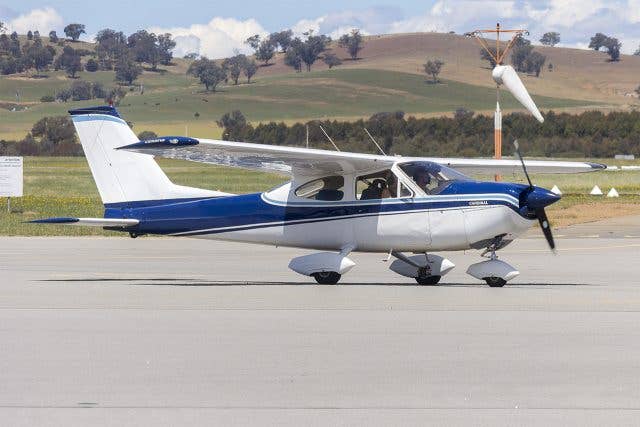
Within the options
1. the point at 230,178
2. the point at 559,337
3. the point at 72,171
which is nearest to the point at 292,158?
the point at 559,337

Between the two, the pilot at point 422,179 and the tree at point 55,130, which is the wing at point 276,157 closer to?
the pilot at point 422,179

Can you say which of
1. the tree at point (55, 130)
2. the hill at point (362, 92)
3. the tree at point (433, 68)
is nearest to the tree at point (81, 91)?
the hill at point (362, 92)

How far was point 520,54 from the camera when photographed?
185750mm

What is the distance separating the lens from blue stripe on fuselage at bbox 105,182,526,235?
59.6 feet

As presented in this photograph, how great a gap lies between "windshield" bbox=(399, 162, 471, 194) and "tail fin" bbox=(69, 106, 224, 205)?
308cm

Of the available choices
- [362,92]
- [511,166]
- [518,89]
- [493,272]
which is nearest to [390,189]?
[493,272]

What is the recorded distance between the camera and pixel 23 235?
Answer: 96.9 ft

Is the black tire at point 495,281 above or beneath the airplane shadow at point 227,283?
above

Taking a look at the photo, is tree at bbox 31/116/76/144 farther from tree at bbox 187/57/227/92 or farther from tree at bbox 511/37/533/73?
tree at bbox 511/37/533/73

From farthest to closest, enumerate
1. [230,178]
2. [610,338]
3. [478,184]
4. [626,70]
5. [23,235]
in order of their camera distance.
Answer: [626,70] → [230,178] → [23,235] → [478,184] → [610,338]

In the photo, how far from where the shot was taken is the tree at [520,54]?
184m

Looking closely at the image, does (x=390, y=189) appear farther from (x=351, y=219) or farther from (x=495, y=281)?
(x=495, y=281)

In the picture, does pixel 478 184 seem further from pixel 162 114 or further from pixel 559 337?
pixel 162 114

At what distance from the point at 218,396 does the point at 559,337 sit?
13.7 ft
